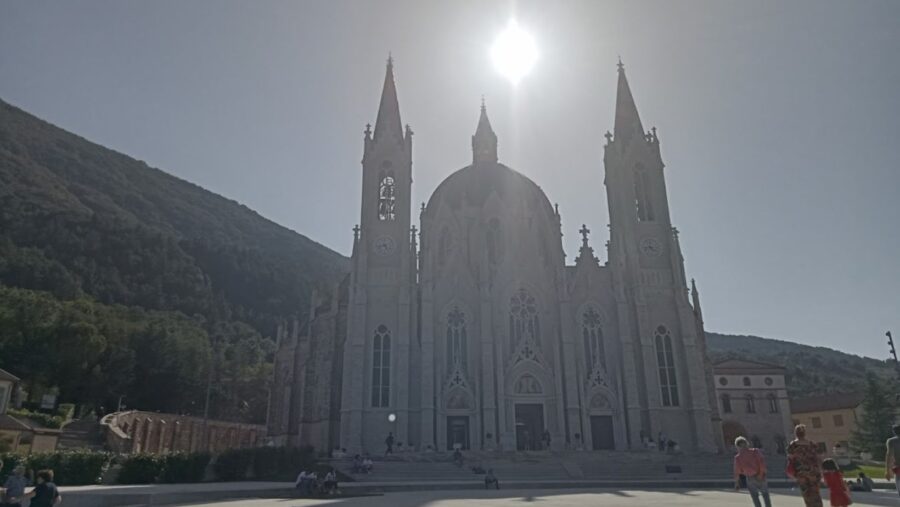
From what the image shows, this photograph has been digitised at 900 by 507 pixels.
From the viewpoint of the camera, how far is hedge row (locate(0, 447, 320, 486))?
21750 mm

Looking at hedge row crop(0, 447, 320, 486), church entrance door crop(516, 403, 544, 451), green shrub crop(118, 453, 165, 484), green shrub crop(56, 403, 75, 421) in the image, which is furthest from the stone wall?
church entrance door crop(516, 403, 544, 451)

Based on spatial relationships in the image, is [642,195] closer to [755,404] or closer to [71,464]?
[755,404]

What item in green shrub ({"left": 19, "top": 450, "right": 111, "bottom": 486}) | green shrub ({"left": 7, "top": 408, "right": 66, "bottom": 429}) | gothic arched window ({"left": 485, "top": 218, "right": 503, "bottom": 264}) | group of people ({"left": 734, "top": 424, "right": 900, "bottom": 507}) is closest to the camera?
group of people ({"left": 734, "top": 424, "right": 900, "bottom": 507})

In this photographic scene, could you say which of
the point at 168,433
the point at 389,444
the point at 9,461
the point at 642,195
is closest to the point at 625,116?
the point at 642,195

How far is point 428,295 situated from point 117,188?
525 feet

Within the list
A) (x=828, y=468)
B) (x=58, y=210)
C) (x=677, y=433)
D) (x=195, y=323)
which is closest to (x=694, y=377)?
(x=677, y=433)

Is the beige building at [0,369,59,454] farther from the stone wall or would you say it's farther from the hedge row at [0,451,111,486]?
the hedge row at [0,451,111,486]

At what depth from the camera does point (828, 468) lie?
8953 mm

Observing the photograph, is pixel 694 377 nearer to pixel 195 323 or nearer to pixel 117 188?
pixel 195 323

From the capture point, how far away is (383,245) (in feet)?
140

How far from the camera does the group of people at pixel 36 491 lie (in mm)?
9739

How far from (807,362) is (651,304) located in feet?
443

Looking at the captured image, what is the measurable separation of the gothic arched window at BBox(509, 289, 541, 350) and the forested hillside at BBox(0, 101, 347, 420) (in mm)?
37037

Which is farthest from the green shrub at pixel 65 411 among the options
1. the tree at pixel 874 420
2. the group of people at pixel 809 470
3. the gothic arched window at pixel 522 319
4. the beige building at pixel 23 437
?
the tree at pixel 874 420
